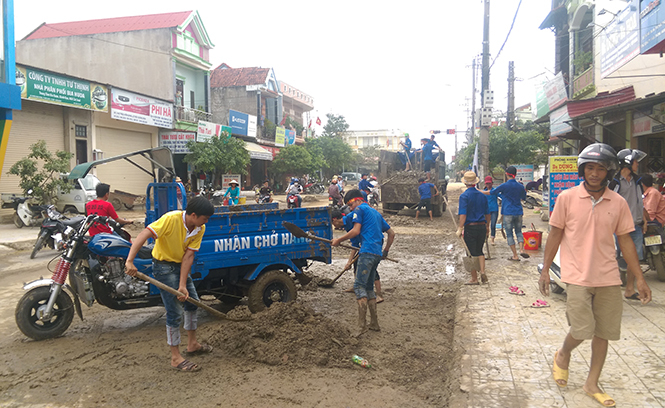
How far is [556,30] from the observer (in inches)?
910

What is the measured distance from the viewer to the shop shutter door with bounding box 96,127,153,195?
21.3 meters

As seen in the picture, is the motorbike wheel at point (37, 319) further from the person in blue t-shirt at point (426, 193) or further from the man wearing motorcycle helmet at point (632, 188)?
the person in blue t-shirt at point (426, 193)

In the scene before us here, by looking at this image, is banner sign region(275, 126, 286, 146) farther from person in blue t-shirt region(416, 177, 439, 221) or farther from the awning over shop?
person in blue t-shirt region(416, 177, 439, 221)

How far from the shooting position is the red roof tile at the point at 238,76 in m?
37.8

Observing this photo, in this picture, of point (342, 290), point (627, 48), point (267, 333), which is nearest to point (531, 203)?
point (627, 48)

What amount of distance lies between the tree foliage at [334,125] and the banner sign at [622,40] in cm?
4363

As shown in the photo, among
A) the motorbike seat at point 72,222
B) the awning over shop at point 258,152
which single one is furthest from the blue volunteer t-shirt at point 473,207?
the awning over shop at point 258,152

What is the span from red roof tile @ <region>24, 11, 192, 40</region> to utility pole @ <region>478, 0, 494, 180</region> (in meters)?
17.6

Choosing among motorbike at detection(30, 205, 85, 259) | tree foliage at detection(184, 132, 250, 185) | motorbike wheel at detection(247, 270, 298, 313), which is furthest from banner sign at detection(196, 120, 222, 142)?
motorbike wheel at detection(247, 270, 298, 313)

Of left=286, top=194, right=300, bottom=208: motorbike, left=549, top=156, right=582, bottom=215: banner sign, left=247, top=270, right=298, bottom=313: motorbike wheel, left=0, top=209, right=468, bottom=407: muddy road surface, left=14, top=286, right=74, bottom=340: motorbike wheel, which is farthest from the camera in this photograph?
left=286, top=194, right=300, bottom=208: motorbike

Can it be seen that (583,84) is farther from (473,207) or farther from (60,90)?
(60,90)

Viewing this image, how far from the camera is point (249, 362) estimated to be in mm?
4301

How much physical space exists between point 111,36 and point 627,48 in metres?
23.8

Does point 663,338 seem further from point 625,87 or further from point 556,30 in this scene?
point 556,30
